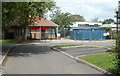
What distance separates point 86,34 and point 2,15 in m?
27.8

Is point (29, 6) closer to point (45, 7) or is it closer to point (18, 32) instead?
point (45, 7)

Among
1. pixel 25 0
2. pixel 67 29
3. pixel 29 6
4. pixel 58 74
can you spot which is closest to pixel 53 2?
pixel 29 6

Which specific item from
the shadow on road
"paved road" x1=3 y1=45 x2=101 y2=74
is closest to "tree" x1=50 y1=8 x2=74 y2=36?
the shadow on road

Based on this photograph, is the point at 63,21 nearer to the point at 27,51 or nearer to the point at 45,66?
the point at 27,51

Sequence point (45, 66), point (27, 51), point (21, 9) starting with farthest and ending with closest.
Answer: point (27, 51) → point (21, 9) → point (45, 66)

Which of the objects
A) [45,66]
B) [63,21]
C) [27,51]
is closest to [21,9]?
[27,51]

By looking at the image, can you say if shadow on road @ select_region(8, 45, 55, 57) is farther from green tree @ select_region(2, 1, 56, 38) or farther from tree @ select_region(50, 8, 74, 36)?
tree @ select_region(50, 8, 74, 36)

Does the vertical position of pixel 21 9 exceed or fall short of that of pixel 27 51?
it exceeds it

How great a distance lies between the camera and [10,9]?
15406 millimetres

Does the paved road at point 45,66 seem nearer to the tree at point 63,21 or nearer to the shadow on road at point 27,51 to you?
the shadow on road at point 27,51

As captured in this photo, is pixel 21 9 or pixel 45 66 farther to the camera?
pixel 21 9

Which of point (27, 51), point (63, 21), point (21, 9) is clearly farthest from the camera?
point (63, 21)

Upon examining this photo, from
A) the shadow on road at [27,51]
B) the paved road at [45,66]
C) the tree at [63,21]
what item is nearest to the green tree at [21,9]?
the shadow on road at [27,51]

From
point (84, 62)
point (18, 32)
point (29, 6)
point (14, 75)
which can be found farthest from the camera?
point (18, 32)
